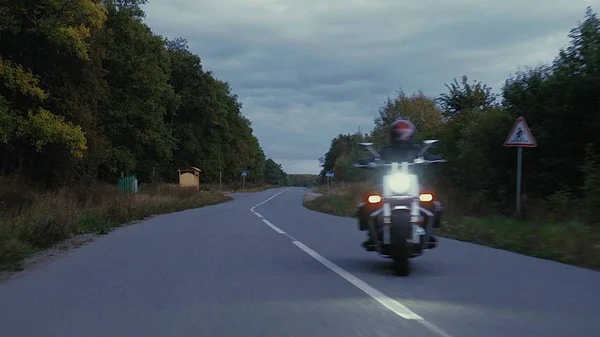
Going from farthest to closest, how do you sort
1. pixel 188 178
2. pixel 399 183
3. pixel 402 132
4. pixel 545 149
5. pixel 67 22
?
pixel 188 178 → pixel 67 22 → pixel 545 149 → pixel 402 132 → pixel 399 183

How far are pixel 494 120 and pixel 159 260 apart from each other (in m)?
14.1

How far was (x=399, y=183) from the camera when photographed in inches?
372

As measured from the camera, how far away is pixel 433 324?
21.6ft

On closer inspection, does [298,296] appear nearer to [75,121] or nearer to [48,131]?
[48,131]

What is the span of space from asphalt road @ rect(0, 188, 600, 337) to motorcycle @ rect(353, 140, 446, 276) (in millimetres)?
452

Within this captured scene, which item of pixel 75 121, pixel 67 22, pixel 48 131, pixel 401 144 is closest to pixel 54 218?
pixel 401 144

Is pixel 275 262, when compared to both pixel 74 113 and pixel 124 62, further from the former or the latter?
pixel 124 62

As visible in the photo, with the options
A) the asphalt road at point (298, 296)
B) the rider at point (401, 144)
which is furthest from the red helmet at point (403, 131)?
the asphalt road at point (298, 296)

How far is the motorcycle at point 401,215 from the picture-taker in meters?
9.11

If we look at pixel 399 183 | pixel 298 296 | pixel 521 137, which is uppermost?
pixel 521 137

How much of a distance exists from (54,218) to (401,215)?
10.6 metres

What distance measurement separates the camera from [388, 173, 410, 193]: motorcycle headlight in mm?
9430

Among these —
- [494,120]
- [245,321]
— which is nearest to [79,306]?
[245,321]

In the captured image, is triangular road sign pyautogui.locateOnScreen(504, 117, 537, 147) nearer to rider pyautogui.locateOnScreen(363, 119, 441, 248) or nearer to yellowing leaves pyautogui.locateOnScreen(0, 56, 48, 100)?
rider pyautogui.locateOnScreen(363, 119, 441, 248)
